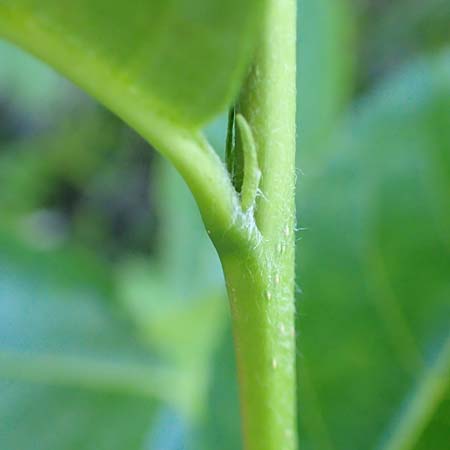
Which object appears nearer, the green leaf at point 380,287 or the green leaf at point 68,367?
the green leaf at point 380,287

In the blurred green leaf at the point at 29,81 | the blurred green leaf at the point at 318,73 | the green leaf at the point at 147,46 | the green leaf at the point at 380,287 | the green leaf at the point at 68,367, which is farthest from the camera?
the blurred green leaf at the point at 29,81

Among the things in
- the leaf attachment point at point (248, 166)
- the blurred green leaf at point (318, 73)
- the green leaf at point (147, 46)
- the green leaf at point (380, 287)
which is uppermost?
the blurred green leaf at point (318, 73)

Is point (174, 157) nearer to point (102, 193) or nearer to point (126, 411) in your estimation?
point (126, 411)

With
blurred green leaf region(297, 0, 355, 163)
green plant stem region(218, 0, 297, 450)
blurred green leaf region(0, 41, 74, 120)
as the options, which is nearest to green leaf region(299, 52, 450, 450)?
green plant stem region(218, 0, 297, 450)

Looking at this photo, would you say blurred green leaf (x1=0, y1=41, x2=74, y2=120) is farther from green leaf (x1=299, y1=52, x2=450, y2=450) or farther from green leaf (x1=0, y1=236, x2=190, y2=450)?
green leaf (x1=299, y1=52, x2=450, y2=450)

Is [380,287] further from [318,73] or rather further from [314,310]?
[318,73]

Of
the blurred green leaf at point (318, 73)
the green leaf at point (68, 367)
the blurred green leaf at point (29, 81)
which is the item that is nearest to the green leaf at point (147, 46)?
the green leaf at point (68, 367)

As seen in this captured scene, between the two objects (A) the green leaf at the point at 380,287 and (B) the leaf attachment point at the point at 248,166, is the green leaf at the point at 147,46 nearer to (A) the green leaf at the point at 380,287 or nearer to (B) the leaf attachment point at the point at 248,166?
(B) the leaf attachment point at the point at 248,166

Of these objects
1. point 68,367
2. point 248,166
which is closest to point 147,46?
point 248,166
